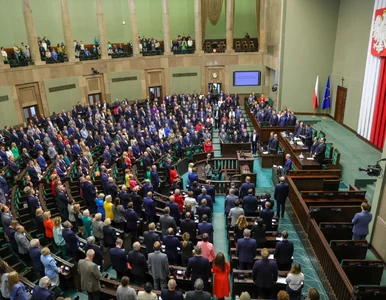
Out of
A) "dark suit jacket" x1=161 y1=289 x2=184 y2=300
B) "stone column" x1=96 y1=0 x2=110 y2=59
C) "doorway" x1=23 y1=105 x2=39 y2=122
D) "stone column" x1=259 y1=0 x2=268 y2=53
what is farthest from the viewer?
"stone column" x1=259 y1=0 x2=268 y2=53

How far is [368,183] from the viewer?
10906mm

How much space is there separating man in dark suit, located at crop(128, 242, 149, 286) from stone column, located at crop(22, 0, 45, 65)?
1717cm

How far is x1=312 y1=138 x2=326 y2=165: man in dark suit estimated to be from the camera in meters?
11.4

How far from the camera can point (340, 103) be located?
1753cm

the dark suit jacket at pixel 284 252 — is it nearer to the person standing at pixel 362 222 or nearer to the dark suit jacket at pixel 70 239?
the person standing at pixel 362 222

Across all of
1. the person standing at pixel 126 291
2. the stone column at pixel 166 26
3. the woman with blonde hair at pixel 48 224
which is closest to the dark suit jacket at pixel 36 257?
the woman with blonde hair at pixel 48 224

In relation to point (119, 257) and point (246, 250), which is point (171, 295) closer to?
point (119, 257)

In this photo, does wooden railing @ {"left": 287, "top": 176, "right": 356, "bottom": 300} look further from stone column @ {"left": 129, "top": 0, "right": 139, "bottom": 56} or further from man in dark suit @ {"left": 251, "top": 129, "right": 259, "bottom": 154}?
stone column @ {"left": 129, "top": 0, "right": 139, "bottom": 56}

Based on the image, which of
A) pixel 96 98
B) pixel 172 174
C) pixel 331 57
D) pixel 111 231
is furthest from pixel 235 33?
pixel 111 231

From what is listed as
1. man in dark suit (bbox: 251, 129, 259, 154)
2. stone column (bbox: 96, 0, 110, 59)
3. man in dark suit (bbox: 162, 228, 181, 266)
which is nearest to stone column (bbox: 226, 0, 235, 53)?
stone column (bbox: 96, 0, 110, 59)

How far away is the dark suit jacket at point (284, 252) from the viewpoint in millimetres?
6316

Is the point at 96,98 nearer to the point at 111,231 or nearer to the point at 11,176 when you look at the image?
the point at 11,176

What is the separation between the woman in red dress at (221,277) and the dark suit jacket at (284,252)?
1142mm

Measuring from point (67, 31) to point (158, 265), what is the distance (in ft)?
62.8
